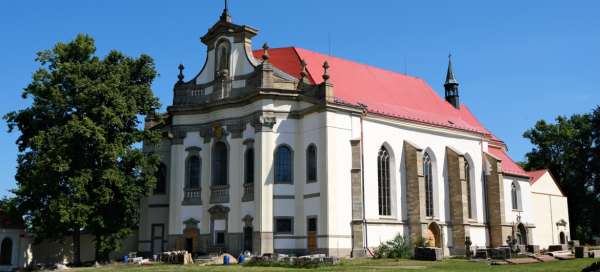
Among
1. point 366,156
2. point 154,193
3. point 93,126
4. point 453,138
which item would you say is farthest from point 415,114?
point 93,126

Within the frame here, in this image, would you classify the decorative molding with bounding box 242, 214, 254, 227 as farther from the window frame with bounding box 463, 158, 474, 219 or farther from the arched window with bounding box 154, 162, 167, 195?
the window frame with bounding box 463, 158, 474, 219

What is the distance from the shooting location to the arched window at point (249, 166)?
3908cm

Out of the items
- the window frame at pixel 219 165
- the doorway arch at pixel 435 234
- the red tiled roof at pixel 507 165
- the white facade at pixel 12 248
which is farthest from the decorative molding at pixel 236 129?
the red tiled roof at pixel 507 165

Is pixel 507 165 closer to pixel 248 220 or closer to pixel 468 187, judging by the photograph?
pixel 468 187

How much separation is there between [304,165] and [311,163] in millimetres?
455

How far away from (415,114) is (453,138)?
3.61 m

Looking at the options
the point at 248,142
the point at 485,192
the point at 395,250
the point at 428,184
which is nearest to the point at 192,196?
the point at 248,142

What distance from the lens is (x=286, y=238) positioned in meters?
37.5

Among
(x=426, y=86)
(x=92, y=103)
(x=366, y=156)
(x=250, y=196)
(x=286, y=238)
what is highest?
(x=426, y=86)

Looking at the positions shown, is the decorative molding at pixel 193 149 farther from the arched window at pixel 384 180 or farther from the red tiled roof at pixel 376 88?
the arched window at pixel 384 180

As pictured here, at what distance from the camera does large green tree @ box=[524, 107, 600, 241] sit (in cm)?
6419

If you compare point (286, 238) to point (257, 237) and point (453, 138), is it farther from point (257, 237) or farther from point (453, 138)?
→ point (453, 138)

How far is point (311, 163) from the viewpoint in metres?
37.9

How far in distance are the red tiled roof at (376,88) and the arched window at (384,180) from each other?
9.09 feet
